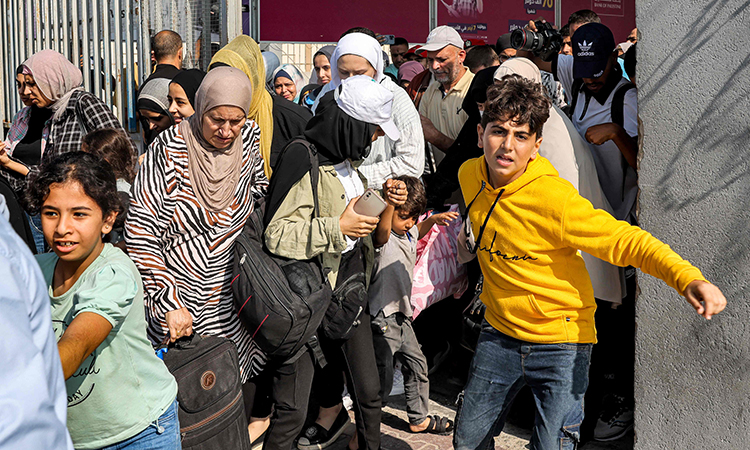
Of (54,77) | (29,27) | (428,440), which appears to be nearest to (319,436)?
(428,440)

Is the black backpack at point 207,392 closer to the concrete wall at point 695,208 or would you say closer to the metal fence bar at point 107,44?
the concrete wall at point 695,208

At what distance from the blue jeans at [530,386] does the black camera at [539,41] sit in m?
2.46

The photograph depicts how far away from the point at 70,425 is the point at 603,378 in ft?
9.23

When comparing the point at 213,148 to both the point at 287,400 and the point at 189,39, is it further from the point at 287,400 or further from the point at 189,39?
the point at 189,39

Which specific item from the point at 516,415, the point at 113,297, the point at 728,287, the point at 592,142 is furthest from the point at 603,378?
the point at 113,297

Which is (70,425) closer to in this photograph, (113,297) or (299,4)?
(113,297)

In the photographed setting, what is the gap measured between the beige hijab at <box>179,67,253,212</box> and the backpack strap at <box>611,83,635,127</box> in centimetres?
191

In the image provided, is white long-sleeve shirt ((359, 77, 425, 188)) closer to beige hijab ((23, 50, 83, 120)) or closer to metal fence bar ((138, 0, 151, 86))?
beige hijab ((23, 50, 83, 120))

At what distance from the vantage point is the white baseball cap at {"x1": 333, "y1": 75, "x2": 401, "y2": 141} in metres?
2.99

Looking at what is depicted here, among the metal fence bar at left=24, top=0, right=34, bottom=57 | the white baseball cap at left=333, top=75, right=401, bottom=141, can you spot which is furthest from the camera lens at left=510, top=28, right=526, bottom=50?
the metal fence bar at left=24, top=0, right=34, bottom=57

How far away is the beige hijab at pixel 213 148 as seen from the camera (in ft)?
9.11

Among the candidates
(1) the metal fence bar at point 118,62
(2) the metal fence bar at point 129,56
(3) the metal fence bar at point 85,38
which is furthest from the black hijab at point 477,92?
(3) the metal fence bar at point 85,38

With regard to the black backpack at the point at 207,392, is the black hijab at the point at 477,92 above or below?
above

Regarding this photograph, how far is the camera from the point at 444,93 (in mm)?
4711
